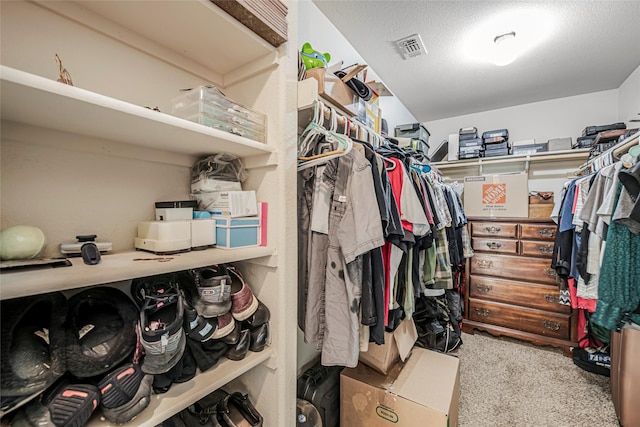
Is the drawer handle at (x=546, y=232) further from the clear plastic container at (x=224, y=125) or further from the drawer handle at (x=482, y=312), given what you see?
the clear plastic container at (x=224, y=125)

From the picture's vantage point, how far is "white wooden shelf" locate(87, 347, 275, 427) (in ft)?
1.86

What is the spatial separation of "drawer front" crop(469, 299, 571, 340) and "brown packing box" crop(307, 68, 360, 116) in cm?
224

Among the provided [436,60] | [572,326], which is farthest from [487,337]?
[436,60]

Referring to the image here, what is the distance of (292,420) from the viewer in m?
0.89

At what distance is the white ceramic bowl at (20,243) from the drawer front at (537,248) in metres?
2.93

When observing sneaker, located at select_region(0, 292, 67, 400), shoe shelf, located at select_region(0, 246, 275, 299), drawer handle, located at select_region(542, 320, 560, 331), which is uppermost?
shoe shelf, located at select_region(0, 246, 275, 299)

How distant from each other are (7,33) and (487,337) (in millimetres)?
3284

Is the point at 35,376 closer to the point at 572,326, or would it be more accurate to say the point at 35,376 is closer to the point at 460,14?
the point at 460,14

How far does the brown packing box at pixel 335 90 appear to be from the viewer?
1046 millimetres

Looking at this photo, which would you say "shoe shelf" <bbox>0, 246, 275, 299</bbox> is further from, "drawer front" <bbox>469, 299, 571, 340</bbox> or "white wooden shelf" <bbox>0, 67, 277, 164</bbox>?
"drawer front" <bbox>469, 299, 571, 340</bbox>

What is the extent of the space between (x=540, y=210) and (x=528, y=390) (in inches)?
56.7

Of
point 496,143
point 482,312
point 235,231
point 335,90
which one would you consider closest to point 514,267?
point 482,312

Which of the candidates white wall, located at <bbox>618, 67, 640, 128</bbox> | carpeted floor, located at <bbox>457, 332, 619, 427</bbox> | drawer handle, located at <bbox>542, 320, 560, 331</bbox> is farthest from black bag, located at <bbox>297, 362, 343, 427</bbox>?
white wall, located at <bbox>618, 67, 640, 128</bbox>

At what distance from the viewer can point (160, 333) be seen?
0.56 metres
